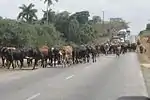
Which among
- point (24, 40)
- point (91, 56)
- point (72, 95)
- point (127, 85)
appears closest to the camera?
point (72, 95)

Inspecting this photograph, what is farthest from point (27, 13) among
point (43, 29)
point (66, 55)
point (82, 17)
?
point (66, 55)

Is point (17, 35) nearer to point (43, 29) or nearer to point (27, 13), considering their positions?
point (43, 29)

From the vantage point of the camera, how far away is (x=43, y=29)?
251ft

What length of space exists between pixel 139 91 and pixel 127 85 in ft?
8.83

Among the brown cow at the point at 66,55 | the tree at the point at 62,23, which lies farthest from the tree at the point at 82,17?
the brown cow at the point at 66,55

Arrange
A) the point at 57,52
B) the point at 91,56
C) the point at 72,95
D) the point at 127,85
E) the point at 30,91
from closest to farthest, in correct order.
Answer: the point at 72,95
the point at 30,91
the point at 127,85
the point at 57,52
the point at 91,56

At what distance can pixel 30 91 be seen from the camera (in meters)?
16.9

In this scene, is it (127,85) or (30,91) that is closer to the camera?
(30,91)

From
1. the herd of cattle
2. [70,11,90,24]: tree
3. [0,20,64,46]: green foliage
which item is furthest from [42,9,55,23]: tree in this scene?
the herd of cattle

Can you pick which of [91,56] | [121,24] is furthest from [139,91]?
[121,24]

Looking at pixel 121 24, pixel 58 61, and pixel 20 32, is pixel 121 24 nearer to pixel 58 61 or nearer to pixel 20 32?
pixel 20 32

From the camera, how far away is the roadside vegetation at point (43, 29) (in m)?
56.5

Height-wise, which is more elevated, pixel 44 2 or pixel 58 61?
pixel 44 2

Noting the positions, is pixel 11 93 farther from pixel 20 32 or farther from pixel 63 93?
pixel 20 32
